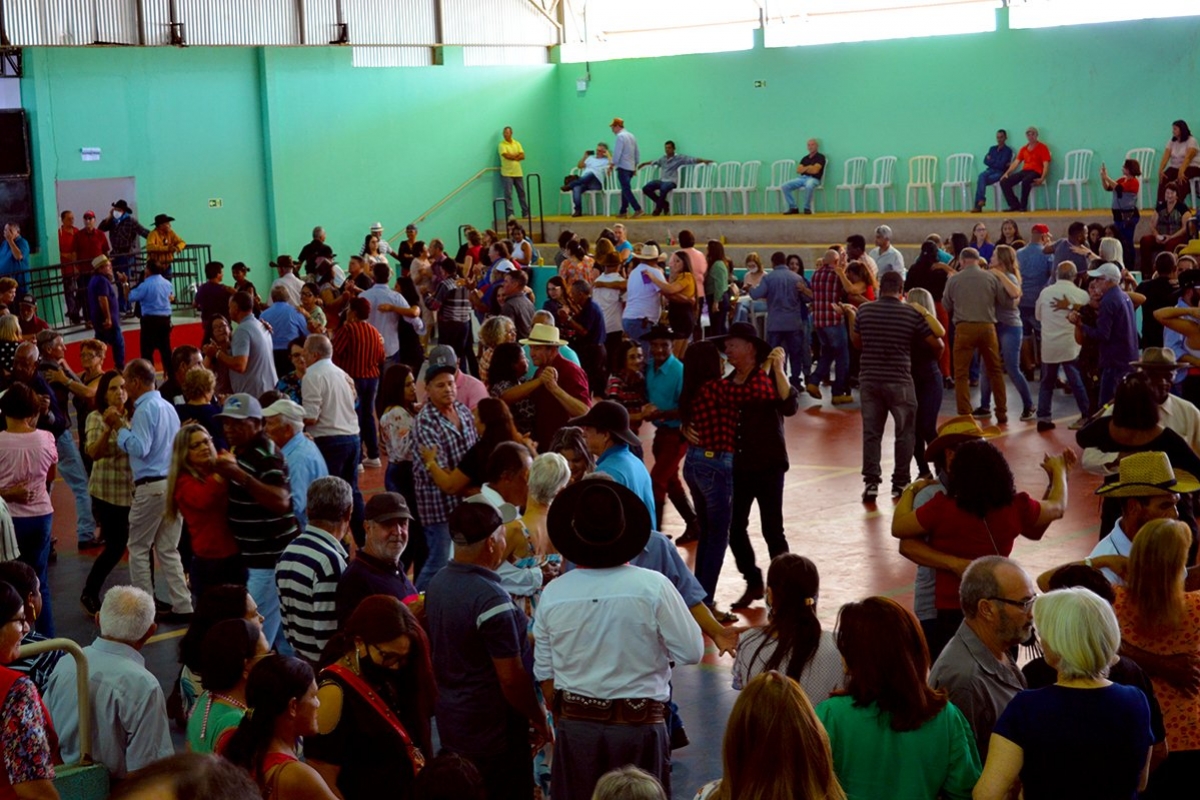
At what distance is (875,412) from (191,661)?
7.22m

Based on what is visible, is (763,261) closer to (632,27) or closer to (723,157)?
(723,157)

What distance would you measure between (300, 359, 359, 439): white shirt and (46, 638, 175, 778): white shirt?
4938mm

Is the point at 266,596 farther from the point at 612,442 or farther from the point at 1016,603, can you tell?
the point at 1016,603

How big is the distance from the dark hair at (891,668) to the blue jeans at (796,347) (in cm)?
1271

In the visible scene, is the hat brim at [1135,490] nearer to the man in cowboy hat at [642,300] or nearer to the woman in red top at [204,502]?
the woman in red top at [204,502]

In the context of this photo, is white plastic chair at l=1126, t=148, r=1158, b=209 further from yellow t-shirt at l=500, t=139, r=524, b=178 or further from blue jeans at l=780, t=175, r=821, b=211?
yellow t-shirt at l=500, t=139, r=524, b=178

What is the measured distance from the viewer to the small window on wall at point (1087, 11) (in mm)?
23455

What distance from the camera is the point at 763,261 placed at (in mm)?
25375

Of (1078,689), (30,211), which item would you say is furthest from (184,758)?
(30,211)

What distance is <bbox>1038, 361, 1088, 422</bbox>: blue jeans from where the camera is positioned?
1415cm

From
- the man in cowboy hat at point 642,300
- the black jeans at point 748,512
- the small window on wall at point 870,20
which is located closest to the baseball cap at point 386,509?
the black jeans at point 748,512

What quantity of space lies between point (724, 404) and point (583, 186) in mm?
20879

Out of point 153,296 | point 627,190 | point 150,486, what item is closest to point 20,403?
point 150,486

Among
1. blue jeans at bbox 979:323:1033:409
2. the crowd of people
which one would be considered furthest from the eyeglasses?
blue jeans at bbox 979:323:1033:409
